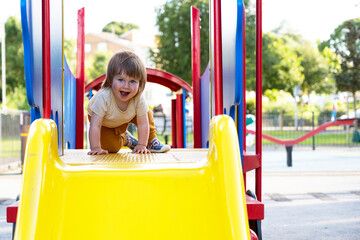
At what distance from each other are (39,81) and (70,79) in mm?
2266

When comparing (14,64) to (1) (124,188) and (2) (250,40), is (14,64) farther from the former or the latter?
(1) (124,188)

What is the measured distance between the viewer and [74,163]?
2211mm

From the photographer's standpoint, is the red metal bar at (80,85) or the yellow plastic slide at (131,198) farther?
the red metal bar at (80,85)

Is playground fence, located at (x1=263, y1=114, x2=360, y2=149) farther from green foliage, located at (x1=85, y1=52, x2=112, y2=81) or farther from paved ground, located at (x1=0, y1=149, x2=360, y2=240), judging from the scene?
green foliage, located at (x1=85, y1=52, x2=112, y2=81)

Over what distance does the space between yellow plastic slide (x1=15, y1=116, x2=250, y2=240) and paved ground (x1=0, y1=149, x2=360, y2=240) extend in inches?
88.3

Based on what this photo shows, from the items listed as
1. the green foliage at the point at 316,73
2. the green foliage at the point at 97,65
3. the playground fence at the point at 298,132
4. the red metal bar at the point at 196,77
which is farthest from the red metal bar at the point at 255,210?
the green foliage at the point at 97,65

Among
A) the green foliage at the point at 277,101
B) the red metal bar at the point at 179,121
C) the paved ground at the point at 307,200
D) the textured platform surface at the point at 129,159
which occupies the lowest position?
the paved ground at the point at 307,200

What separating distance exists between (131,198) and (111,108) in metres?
1.18

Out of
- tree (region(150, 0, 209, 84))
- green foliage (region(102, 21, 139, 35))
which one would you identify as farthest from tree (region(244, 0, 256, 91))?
green foliage (region(102, 21, 139, 35))

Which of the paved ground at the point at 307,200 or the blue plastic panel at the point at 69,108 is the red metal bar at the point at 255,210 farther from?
the blue plastic panel at the point at 69,108

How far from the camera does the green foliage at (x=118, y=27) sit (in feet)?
264

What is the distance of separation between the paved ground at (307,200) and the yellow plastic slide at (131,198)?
7.36 feet

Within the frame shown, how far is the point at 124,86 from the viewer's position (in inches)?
114

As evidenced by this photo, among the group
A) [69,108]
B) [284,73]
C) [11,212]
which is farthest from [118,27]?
[11,212]
